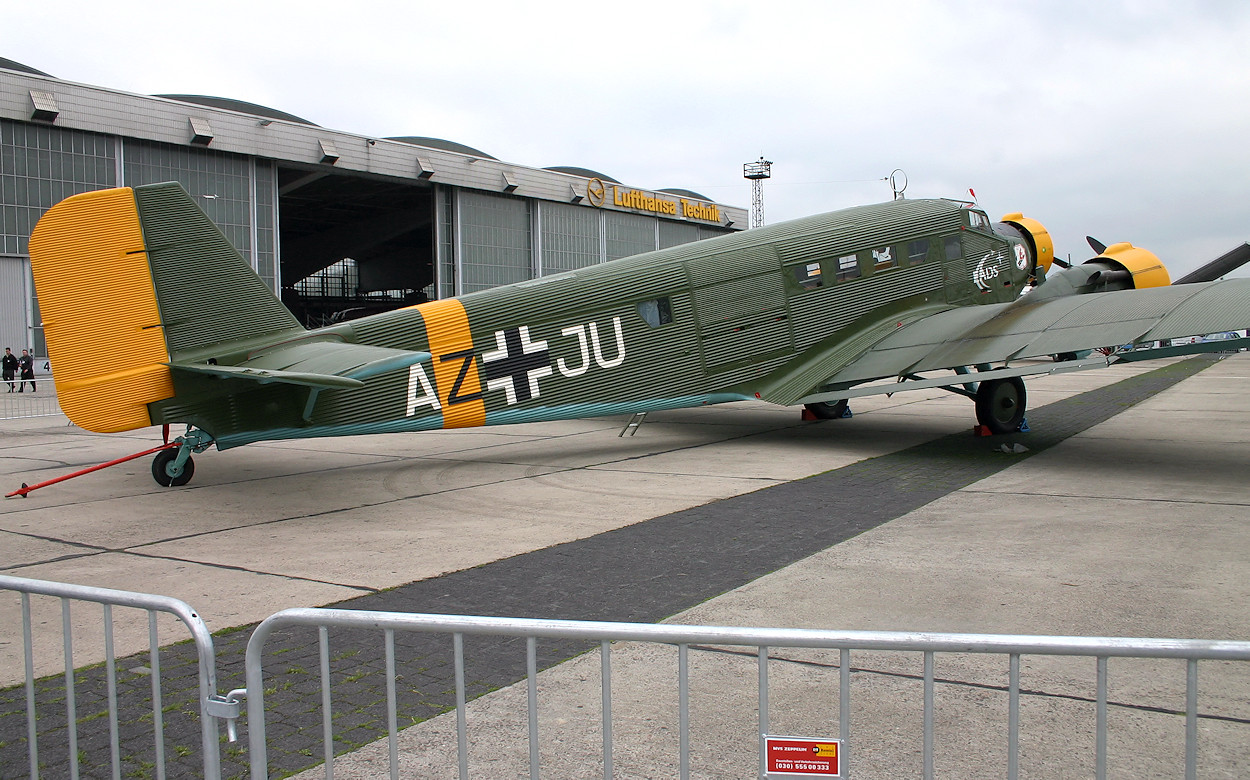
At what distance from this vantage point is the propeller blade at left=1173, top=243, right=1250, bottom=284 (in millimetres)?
19644

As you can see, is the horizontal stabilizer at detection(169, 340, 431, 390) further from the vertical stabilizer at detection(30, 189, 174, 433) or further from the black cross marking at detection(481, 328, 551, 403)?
the black cross marking at detection(481, 328, 551, 403)

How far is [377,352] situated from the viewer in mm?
8836

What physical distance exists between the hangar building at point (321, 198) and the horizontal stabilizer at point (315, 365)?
35.1m

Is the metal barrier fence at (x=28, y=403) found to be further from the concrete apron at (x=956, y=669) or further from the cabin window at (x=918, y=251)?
the concrete apron at (x=956, y=669)

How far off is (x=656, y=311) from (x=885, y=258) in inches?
157

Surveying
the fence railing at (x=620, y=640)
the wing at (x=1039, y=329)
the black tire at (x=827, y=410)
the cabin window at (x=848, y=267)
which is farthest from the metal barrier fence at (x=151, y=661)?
the black tire at (x=827, y=410)

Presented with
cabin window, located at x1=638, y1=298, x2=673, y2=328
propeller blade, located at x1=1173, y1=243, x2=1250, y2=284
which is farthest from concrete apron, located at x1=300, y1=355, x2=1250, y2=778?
propeller blade, located at x1=1173, y1=243, x2=1250, y2=284

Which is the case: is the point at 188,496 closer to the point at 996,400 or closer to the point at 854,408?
the point at 996,400

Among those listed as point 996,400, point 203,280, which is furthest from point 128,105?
point 996,400

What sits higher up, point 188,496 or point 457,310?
point 457,310

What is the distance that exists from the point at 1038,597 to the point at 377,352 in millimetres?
6339

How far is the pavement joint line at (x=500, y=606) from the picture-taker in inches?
157

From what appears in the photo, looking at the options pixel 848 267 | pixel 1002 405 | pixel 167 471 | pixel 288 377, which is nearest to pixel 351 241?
pixel 848 267

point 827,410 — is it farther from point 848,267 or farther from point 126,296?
point 126,296
